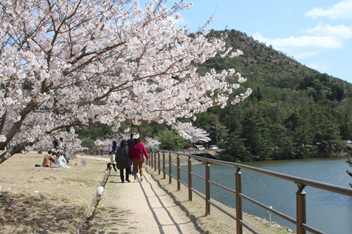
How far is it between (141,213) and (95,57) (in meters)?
2.90

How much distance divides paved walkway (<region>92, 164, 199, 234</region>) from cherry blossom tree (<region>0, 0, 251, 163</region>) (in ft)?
5.42

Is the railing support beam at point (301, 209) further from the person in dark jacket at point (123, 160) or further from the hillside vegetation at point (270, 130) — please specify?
the hillside vegetation at point (270, 130)

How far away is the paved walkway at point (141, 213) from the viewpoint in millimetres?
5113

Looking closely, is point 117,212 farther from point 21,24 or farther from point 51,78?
point 21,24

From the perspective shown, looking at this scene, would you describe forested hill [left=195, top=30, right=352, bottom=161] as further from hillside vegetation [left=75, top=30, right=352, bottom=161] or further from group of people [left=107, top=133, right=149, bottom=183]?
group of people [left=107, top=133, right=149, bottom=183]

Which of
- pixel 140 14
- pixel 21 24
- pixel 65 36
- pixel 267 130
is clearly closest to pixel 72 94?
pixel 65 36

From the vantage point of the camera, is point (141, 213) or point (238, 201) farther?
point (141, 213)

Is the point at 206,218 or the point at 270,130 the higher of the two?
the point at 270,130

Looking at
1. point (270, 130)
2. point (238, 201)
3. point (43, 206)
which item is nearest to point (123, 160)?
point (43, 206)

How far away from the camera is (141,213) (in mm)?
6168

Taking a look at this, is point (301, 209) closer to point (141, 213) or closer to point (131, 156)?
point (141, 213)

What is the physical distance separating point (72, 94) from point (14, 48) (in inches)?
65.0

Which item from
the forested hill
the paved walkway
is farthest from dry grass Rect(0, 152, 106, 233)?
the forested hill

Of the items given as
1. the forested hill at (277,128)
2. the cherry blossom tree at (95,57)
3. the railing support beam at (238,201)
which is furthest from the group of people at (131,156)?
the forested hill at (277,128)
